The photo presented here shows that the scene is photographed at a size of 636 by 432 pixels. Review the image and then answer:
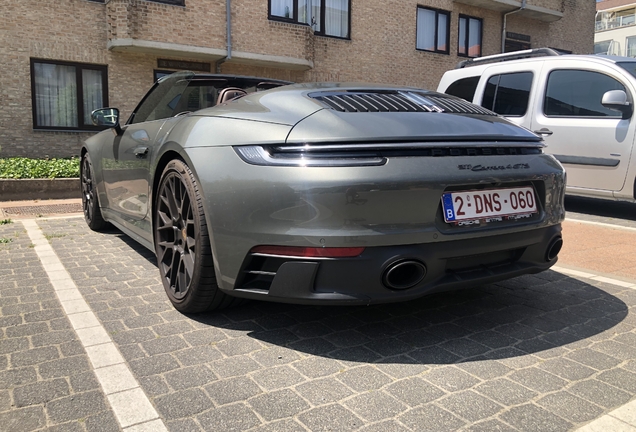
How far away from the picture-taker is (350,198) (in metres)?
2.37

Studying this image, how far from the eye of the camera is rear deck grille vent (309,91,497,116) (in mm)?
2773

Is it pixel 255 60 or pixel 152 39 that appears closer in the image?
pixel 152 39

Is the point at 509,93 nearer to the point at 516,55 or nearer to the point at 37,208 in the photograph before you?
the point at 516,55

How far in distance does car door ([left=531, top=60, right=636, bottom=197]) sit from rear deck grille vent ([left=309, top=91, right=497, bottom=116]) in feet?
13.3

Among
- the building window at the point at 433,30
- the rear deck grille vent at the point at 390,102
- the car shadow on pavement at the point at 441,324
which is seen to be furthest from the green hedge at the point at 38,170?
the building window at the point at 433,30

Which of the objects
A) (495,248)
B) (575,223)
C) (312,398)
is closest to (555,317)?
(495,248)

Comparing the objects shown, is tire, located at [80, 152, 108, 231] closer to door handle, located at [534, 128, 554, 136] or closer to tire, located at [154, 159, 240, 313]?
tire, located at [154, 159, 240, 313]

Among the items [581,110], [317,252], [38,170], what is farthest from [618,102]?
[38,170]

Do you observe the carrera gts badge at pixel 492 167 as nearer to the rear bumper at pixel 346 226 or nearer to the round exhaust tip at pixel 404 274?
the rear bumper at pixel 346 226

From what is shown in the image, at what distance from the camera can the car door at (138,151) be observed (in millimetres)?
3703

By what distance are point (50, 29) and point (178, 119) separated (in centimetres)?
1159

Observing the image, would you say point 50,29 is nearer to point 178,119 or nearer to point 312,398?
point 178,119

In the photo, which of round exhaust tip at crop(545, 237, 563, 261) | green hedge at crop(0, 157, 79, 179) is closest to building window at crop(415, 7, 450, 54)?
green hedge at crop(0, 157, 79, 179)

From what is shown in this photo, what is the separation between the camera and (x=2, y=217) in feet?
22.5
